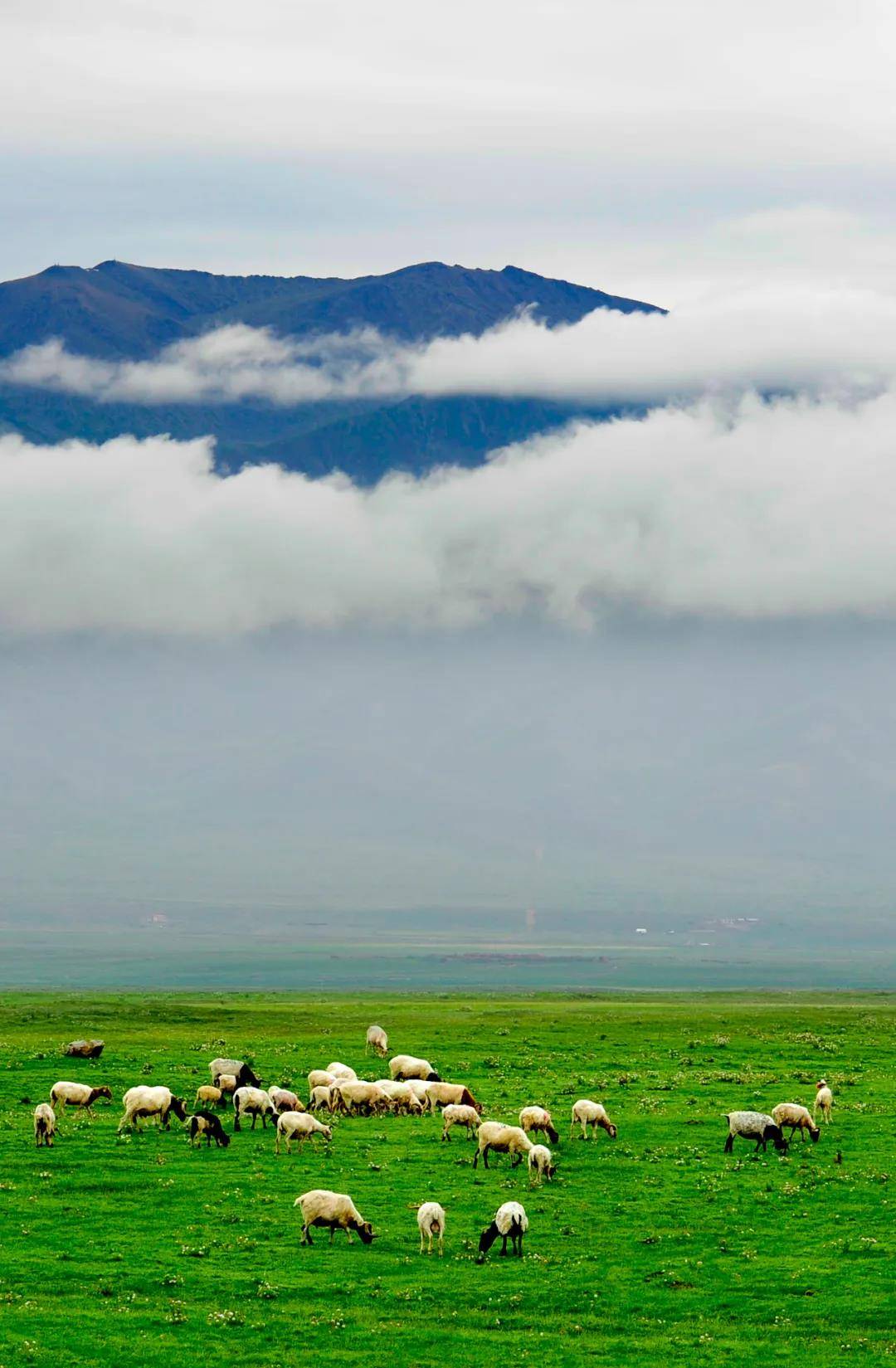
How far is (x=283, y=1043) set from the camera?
63.6 metres

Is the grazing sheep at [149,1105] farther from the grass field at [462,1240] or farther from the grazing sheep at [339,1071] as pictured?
the grazing sheep at [339,1071]

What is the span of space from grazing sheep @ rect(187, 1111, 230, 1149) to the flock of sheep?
30 mm

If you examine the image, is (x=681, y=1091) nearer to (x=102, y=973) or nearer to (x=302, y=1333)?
(x=302, y=1333)

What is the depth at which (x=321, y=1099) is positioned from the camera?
151 ft

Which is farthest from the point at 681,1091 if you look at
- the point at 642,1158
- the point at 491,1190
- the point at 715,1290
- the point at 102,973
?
the point at 102,973

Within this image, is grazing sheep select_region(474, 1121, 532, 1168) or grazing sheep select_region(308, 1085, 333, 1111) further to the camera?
grazing sheep select_region(308, 1085, 333, 1111)

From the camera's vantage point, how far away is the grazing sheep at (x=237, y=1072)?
47812 mm

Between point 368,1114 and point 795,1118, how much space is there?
1214cm

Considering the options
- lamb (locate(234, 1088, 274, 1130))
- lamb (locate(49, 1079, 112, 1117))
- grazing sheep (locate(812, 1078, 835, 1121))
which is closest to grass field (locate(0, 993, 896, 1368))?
lamb (locate(49, 1079, 112, 1117))

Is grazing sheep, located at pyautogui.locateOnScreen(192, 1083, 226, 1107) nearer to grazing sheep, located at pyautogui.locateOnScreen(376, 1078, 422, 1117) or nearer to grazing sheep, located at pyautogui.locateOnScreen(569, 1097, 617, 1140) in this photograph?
grazing sheep, located at pyautogui.locateOnScreen(376, 1078, 422, 1117)

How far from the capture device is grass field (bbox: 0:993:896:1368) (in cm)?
2814

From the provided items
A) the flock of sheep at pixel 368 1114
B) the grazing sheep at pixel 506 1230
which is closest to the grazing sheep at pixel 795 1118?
the flock of sheep at pixel 368 1114

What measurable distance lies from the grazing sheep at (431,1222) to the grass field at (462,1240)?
1.52ft

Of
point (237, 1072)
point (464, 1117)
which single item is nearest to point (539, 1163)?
point (464, 1117)
